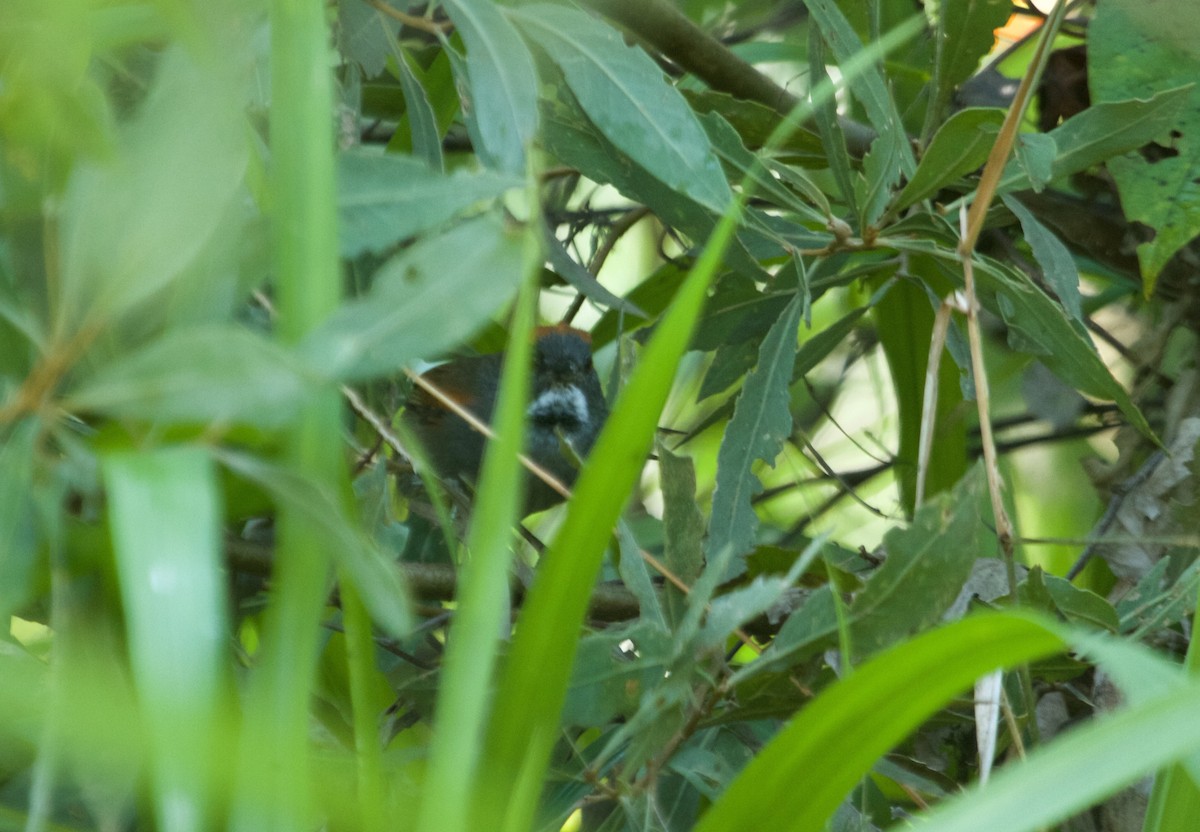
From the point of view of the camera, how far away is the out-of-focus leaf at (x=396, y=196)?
2.95 ft

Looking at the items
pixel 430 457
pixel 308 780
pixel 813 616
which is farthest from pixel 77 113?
pixel 430 457

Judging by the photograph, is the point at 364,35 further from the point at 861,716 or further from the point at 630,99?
the point at 861,716

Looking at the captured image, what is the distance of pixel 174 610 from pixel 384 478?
57 cm

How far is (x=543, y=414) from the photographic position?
3.03 m

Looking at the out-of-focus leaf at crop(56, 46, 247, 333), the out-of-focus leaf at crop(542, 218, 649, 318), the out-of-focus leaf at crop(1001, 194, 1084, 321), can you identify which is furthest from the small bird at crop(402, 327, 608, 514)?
the out-of-focus leaf at crop(56, 46, 247, 333)

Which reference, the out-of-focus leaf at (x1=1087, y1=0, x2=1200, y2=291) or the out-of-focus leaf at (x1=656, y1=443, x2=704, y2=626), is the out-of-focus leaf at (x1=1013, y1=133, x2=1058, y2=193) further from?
the out-of-focus leaf at (x1=656, y1=443, x2=704, y2=626)

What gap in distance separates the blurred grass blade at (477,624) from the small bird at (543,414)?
2.03 meters

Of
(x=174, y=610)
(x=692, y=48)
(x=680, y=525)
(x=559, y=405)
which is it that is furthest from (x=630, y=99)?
(x=559, y=405)

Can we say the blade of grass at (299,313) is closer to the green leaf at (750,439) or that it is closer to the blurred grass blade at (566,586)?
the blurred grass blade at (566,586)

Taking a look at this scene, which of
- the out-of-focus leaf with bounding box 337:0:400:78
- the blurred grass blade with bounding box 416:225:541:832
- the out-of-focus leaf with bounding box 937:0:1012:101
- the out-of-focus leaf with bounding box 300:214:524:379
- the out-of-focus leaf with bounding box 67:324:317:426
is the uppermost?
the out-of-focus leaf with bounding box 937:0:1012:101

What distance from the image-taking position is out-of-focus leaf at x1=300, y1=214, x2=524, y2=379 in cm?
75

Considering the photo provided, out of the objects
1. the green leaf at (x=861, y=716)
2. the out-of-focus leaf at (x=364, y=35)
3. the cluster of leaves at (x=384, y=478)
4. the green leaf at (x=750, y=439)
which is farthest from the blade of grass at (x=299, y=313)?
the green leaf at (x=750, y=439)

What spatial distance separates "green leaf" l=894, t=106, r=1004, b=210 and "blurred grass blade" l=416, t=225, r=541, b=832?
0.88 m

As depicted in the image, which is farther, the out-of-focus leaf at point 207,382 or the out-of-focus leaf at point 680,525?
the out-of-focus leaf at point 680,525
